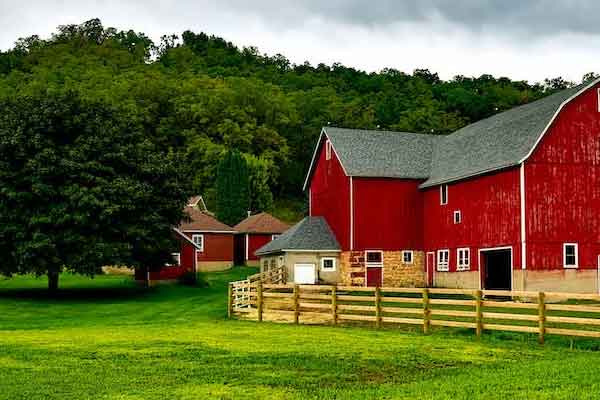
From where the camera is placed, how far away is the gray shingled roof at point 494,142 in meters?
38.0

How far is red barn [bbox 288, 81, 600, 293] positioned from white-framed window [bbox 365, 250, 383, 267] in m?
0.06

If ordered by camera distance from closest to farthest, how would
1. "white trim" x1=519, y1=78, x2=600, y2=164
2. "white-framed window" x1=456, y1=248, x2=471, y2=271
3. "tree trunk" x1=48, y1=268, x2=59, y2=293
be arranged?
"white trim" x1=519, y1=78, x2=600, y2=164, "white-framed window" x1=456, y1=248, x2=471, y2=271, "tree trunk" x1=48, y1=268, x2=59, y2=293

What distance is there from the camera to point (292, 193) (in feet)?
364

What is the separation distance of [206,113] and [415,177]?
192ft

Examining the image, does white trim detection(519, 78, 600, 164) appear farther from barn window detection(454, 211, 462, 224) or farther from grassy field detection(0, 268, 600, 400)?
grassy field detection(0, 268, 600, 400)

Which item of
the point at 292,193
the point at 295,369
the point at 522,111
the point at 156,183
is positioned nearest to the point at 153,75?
the point at 292,193

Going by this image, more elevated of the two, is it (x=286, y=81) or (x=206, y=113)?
(x=286, y=81)

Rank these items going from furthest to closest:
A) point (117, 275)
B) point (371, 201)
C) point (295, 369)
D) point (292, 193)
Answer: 1. point (292, 193)
2. point (117, 275)
3. point (371, 201)
4. point (295, 369)

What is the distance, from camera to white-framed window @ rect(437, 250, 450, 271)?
43.8 meters

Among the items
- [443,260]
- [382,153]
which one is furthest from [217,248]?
A: [443,260]

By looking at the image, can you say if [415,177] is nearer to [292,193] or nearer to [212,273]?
[212,273]

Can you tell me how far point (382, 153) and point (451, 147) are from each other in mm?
4015

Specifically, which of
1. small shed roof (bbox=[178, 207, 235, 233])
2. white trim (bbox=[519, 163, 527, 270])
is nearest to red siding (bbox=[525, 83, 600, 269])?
white trim (bbox=[519, 163, 527, 270])

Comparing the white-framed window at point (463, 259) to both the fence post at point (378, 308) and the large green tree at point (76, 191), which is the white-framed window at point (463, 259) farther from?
the fence post at point (378, 308)
